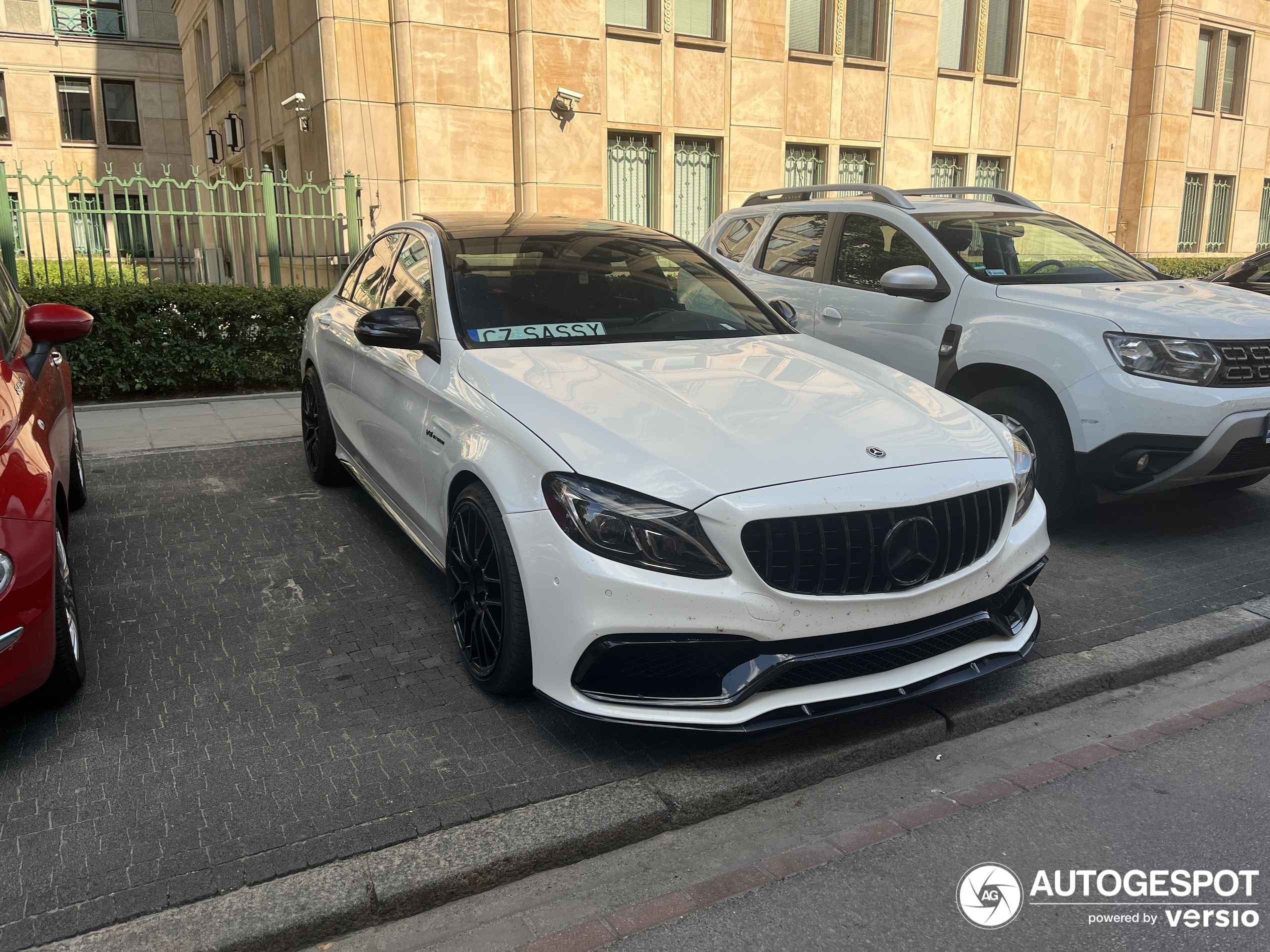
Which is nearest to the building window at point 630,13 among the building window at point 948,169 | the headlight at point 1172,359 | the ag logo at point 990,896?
the building window at point 948,169

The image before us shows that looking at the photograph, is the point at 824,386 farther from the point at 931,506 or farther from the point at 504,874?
the point at 504,874

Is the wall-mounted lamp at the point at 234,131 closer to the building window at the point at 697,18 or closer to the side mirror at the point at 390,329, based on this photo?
the building window at the point at 697,18

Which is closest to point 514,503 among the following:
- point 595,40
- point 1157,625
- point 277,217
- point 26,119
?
point 1157,625

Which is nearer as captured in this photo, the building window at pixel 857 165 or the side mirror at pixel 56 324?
the side mirror at pixel 56 324

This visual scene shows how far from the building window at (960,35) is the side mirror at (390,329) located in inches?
631

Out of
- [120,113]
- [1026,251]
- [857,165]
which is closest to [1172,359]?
[1026,251]

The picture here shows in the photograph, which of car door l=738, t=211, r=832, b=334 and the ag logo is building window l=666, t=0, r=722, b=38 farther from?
the ag logo

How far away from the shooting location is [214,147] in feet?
69.3

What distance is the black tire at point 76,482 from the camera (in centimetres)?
540

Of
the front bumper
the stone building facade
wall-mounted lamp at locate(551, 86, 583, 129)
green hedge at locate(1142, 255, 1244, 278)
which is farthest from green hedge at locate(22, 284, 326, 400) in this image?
green hedge at locate(1142, 255, 1244, 278)

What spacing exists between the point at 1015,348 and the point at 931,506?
2626 mm

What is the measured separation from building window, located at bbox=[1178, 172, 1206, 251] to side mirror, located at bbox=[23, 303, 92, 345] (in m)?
23.8

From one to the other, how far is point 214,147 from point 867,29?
13458mm

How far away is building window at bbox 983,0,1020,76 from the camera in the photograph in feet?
58.5
